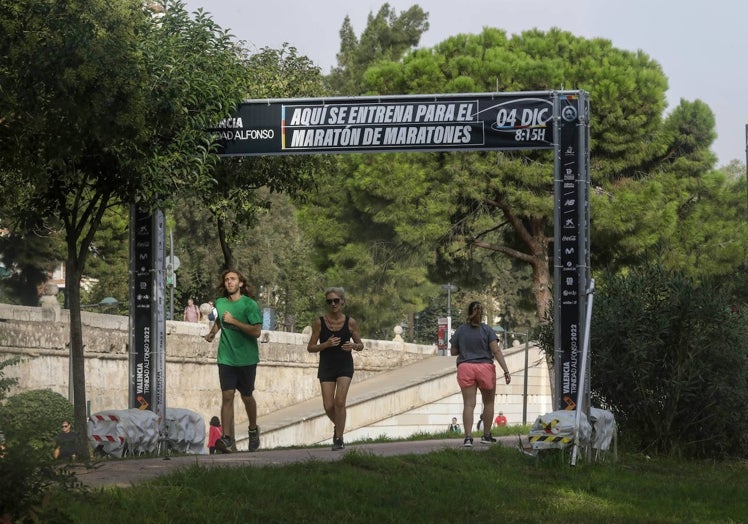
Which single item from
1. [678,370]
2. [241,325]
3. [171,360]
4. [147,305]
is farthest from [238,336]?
[171,360]

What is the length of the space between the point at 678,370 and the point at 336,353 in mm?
4013

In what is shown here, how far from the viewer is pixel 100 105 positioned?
13.4m

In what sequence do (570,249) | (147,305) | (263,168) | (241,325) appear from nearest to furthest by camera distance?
(241,325)
(570,249)
(147,305)
(263,168)

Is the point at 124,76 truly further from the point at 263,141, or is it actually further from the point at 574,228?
the point at 574,228

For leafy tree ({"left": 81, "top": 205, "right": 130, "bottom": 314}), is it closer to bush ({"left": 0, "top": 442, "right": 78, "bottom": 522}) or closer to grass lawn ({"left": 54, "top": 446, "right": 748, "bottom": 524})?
grass lawn ({"left": 54, "top": 446, "right": 748, "bottom": 524})

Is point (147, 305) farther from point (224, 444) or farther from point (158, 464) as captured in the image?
point (158, 464)

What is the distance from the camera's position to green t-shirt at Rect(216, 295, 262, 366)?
13.8m

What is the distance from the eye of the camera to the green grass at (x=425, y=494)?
335 inches

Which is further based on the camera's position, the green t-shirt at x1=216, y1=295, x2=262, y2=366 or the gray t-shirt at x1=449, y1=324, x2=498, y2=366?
the gray t-shirt at x1=449, y1=324, x2=498, y2=366

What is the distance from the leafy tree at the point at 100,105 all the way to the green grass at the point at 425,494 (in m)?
4.06

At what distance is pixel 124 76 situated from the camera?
13.7 meters

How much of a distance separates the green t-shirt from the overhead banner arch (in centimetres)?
259

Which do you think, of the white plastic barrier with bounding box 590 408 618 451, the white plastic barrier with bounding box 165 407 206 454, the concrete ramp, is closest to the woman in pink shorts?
the white plastic barrier with bounding box 590 408 618 451

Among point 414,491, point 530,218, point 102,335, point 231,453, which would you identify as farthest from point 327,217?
point 414,491
